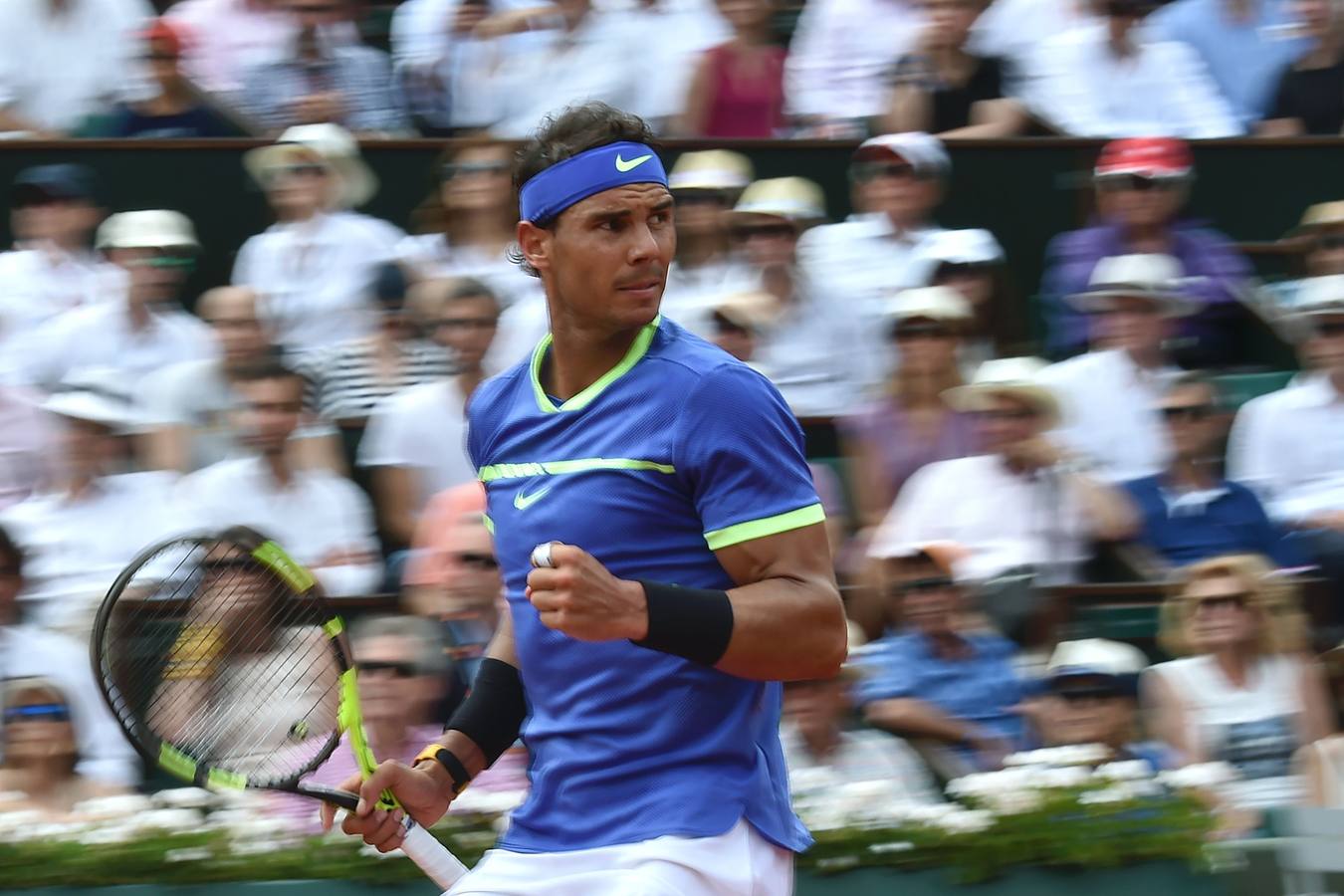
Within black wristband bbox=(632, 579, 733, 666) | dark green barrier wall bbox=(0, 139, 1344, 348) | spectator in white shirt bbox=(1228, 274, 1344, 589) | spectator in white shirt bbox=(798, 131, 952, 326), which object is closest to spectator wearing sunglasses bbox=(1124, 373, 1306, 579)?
spectator in white shirt bbox=(1228, 274, 1344, 589)

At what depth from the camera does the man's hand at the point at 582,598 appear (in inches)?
106

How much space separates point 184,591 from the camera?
3.92 meters

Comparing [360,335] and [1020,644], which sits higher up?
[360,335]

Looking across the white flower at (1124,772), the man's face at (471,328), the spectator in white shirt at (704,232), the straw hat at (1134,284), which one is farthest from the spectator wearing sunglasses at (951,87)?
the white flower at (1124,772)

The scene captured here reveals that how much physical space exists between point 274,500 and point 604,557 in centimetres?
350

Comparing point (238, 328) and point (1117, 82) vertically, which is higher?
point (1117, 82)

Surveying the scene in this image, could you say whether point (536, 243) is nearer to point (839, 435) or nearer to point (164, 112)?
point (839, 435)

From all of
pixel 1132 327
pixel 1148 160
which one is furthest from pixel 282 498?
pixel 1148 160

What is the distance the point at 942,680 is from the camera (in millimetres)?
5555

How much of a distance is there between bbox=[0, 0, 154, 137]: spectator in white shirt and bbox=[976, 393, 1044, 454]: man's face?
3.53 meters

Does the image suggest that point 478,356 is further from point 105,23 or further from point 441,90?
point 105,23

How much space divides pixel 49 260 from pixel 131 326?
0.47 metres

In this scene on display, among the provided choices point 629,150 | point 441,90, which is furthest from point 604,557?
point 441,90

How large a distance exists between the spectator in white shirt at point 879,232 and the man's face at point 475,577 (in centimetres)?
180
